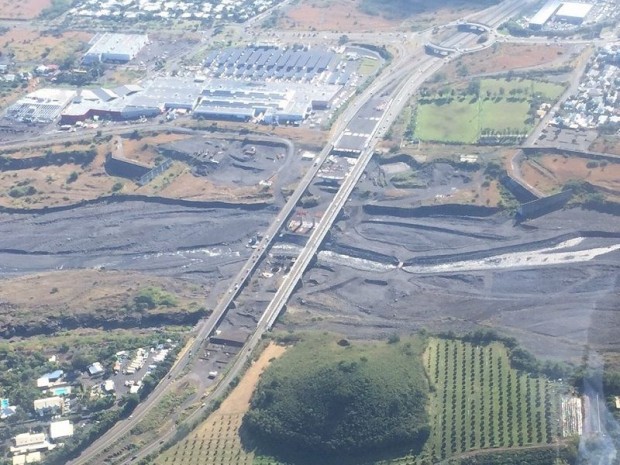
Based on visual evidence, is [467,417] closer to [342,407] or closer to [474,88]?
[342,407]

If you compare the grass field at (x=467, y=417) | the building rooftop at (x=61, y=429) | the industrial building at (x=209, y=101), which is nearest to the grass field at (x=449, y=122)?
the industrial building at (x=209, y=101)

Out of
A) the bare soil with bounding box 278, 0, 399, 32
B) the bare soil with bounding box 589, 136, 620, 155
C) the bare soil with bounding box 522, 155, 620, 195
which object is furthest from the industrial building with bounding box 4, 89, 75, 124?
the bare soil with bounding box 589, 136, 620, 155

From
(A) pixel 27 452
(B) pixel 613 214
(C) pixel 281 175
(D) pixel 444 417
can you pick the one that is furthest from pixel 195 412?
(B) pixel 613 214

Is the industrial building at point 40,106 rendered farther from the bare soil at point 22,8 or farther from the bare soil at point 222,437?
the bare soil at point 222,437

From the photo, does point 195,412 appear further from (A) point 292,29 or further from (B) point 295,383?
(A) point 292,29

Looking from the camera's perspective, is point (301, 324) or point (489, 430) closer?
point (489, 430)

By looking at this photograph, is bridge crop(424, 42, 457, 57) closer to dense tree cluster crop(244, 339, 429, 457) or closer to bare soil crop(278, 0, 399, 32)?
bare soil crop(278, 0, 399, 32)

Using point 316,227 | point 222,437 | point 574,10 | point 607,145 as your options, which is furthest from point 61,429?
point 574,10
